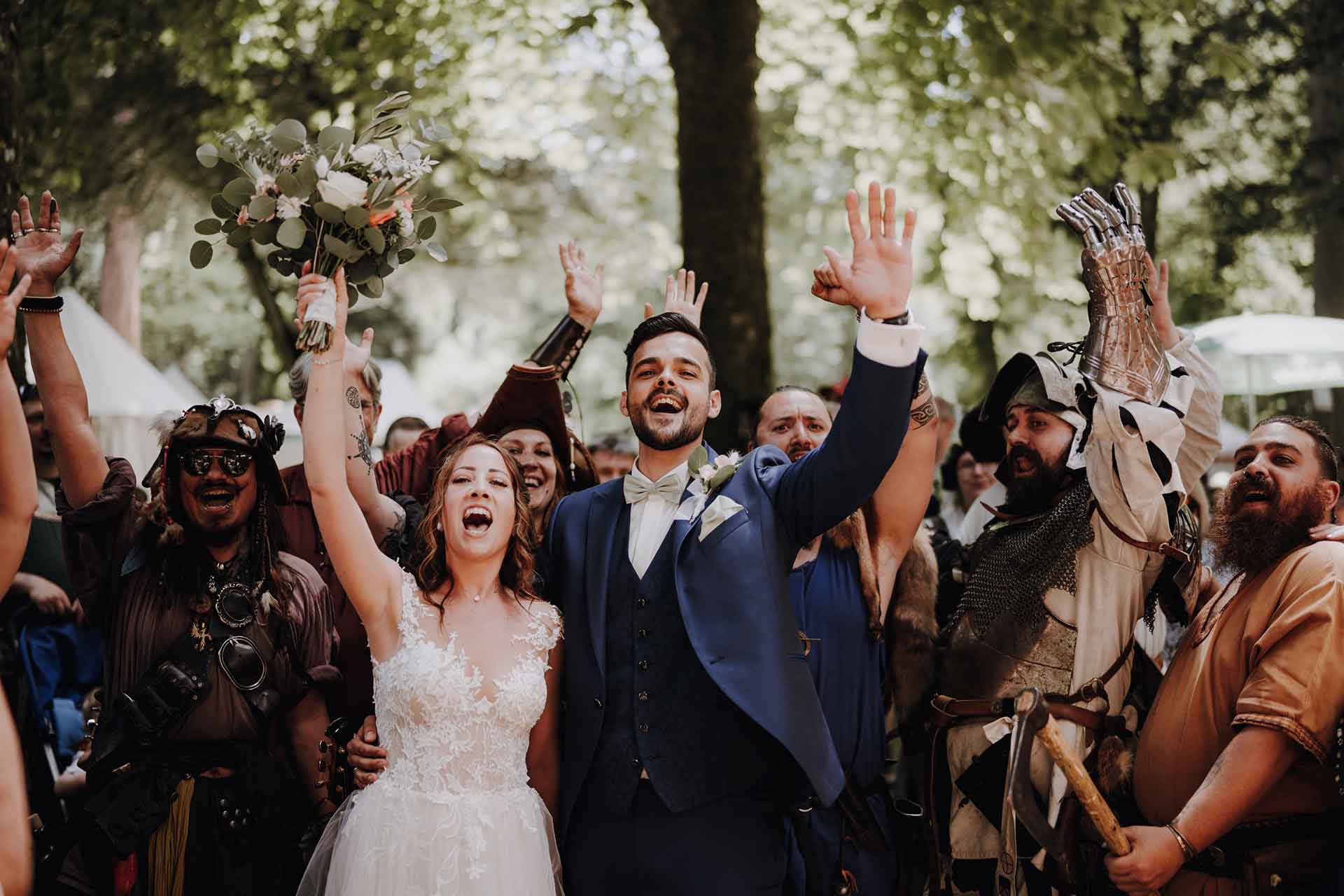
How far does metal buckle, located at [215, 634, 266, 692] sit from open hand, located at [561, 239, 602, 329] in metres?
1.69

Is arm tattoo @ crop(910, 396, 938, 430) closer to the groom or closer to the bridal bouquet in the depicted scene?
the groom

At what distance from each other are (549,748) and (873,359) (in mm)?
1559

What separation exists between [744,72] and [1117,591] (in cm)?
508

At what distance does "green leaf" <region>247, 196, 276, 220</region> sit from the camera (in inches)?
145

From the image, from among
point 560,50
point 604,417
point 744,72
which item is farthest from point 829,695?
point 604,417

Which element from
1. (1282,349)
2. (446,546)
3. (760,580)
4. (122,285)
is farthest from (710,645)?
(122,285)

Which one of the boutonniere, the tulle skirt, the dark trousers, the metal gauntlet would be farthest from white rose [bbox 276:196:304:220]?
the metal gauntlet

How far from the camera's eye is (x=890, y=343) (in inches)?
125

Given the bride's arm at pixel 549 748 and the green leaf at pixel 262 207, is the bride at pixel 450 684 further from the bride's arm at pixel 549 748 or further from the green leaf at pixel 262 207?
the green leaf at pixel 262 207

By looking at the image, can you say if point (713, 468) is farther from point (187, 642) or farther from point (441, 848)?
point (187, 642)

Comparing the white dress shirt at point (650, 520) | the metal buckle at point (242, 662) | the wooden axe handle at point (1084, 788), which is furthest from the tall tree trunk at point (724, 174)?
the wooden axe handle at point (1084, 788)

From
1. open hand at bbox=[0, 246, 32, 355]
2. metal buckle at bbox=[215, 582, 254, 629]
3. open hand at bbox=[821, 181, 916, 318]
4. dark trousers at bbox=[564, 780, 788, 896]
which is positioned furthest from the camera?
metal buckle at bbox=[215, 582, 254, 629]

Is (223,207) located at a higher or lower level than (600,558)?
higher

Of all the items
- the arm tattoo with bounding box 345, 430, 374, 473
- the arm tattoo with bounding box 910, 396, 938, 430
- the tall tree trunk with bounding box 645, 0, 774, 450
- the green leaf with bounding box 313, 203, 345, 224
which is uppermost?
the tall tree trunk with bounding box 645, 0, 774, 450
